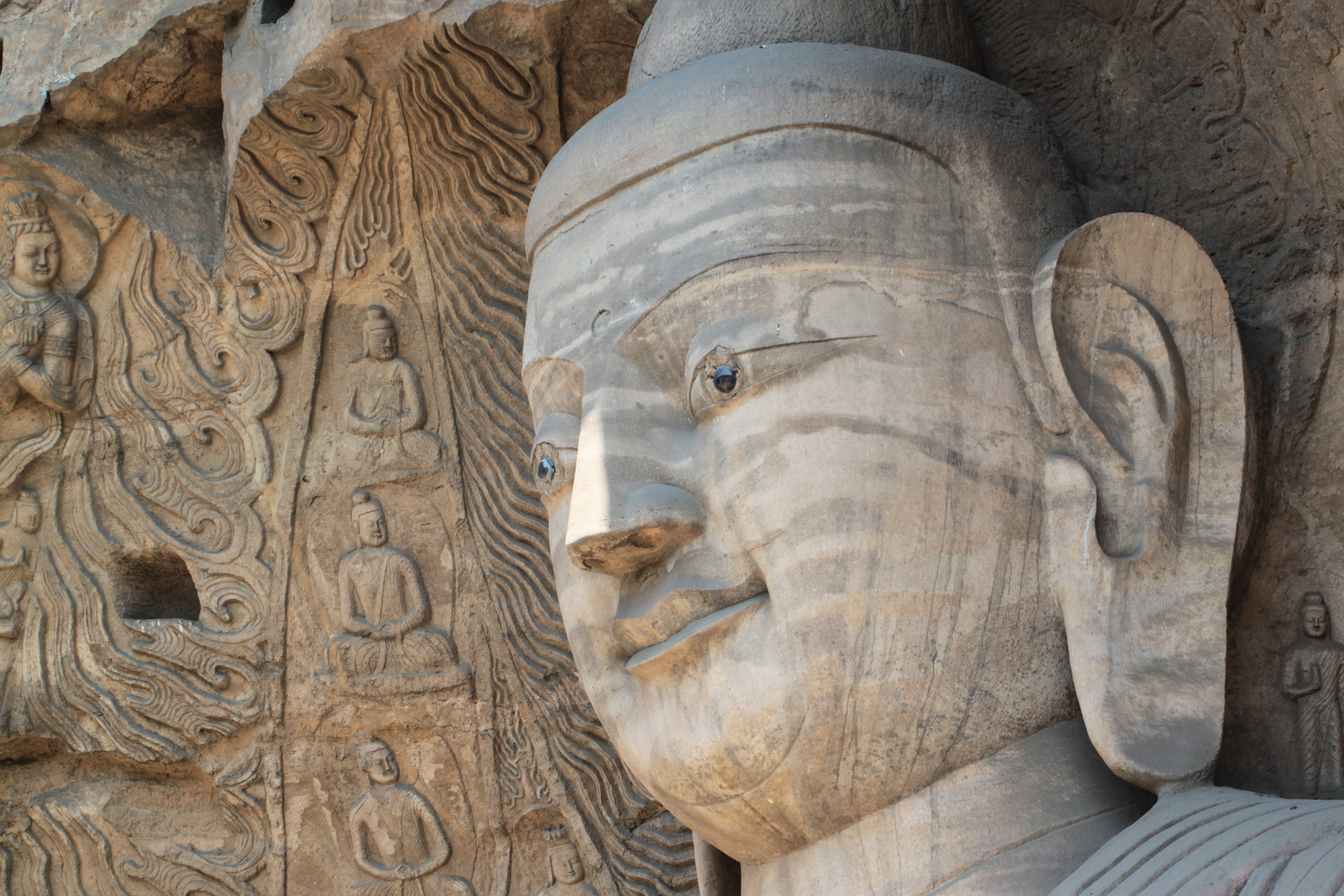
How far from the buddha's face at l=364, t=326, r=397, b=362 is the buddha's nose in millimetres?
1917

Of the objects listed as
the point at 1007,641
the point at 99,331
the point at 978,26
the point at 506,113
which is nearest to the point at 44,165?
the point at 99,331

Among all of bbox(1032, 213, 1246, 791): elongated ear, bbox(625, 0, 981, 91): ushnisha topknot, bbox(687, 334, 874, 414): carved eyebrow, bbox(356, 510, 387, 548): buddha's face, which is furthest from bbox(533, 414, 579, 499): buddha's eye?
bbox(356, 510, 387, 548): buddha's face

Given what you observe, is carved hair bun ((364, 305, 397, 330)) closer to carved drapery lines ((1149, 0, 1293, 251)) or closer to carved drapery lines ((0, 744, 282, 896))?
carved drapery lines ((0, 744, 282, 896))

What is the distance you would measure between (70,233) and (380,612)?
1.56m

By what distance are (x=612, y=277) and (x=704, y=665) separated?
0.79 metres

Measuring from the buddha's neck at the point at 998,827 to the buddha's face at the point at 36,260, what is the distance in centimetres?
319

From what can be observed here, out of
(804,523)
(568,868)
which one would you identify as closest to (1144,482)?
(804,523)

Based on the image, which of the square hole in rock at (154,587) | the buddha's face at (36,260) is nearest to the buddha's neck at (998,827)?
the square hole in rock at (154,587)

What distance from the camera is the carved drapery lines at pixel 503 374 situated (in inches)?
156

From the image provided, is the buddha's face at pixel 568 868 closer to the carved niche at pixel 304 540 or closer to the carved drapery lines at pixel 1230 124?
the carved niche at pixel 304 540

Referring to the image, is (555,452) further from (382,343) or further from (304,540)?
(304,540)

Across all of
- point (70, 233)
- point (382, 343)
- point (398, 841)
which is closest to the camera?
point (398, 841)

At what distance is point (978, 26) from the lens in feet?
11.5

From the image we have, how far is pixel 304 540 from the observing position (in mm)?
4445
